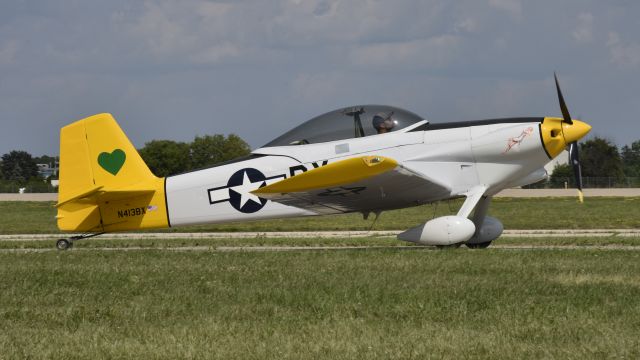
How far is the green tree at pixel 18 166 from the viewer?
405 feet

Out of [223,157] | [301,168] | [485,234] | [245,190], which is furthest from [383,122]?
[223,157]

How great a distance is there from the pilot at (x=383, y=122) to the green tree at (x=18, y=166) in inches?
4567

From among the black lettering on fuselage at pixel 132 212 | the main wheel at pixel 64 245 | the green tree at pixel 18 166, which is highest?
the green tree at pixel 18 166

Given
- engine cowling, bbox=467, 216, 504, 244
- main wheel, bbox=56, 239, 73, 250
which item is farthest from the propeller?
main wheel, bbox=56, 239, 73, 250

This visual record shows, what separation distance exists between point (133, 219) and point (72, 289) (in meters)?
5.74

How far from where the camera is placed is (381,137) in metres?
14.1

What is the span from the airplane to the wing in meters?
0.02

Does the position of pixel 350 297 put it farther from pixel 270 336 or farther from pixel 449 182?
pixel 449 182

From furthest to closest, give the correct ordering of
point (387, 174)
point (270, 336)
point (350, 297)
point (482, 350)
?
point (387, 174)
point (350, 297)
point (270, 336)
point (482, 350)

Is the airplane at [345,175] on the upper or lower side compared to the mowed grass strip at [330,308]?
upper

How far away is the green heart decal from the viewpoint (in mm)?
15641

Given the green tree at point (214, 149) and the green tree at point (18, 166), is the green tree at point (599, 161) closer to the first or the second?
the green tree at point (214, 149)

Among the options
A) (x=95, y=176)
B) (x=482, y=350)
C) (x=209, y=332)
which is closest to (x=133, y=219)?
(x=95, y=176)

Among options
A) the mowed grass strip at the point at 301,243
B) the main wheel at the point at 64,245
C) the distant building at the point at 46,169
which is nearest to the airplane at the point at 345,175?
the main wheel at the point at 64,245
